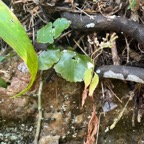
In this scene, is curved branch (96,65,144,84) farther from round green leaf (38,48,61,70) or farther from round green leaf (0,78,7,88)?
round green leaf (0,78,7,88)

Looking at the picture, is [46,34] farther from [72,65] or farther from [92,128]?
[92,128]

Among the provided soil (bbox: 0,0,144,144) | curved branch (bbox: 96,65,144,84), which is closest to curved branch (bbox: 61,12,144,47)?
soil (bbox: 0,0,144,144)

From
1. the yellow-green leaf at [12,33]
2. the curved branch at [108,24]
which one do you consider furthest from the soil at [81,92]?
the yellow-green leaf at [12,33]

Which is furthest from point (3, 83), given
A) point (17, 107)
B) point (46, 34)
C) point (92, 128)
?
point (92, 128)

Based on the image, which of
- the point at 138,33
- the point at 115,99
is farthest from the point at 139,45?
the point at 115,99

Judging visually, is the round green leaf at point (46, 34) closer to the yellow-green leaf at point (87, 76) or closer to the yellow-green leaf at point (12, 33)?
the yellow-green leaf at point (87, 76)
